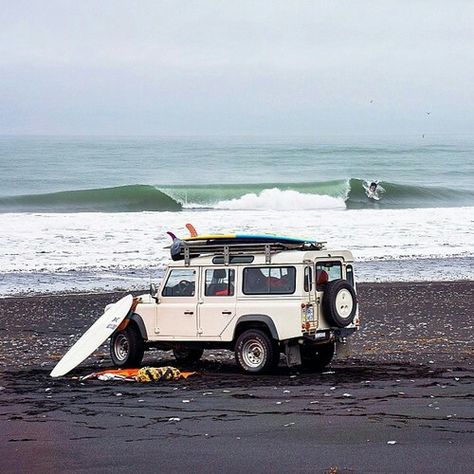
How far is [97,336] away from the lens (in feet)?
49.6

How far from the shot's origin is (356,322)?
1475 cm

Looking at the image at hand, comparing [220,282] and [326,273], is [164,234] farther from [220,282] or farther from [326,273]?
[326,273]

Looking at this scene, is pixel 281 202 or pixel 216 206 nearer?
pixel 216 206

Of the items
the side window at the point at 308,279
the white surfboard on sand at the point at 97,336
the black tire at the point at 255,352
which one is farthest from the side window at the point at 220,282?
the white surfboard on sand at the point at 97,336

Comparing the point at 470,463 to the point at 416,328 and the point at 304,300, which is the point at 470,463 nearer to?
the point at 304,300

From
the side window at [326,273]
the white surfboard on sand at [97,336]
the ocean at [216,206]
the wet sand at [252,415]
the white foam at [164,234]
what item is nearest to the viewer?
the wet sand at [252,415]

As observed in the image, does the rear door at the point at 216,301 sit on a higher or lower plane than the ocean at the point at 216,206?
lower

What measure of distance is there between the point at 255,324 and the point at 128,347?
6.79 feet

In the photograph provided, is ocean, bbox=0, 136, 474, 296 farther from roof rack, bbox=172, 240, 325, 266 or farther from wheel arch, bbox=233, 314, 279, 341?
wheel arch, bbox=233, 314, 279, 341

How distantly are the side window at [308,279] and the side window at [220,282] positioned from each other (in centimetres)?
107

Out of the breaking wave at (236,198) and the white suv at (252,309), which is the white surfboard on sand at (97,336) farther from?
the breaking wave at (236,198)

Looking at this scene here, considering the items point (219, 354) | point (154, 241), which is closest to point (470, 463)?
point (219, 354)

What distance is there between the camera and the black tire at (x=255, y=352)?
46.0 ft

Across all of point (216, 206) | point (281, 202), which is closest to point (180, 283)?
point (216, 206)
